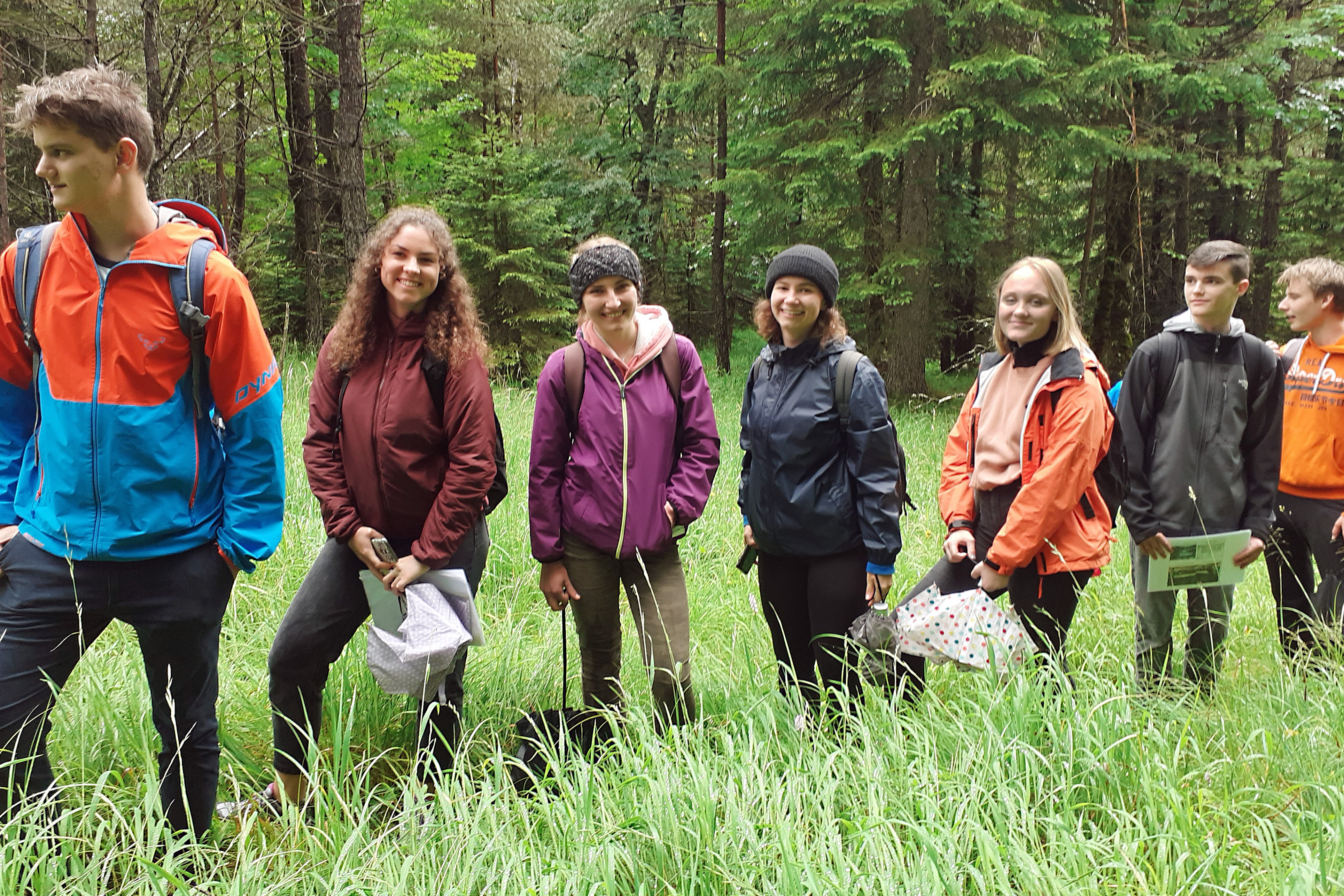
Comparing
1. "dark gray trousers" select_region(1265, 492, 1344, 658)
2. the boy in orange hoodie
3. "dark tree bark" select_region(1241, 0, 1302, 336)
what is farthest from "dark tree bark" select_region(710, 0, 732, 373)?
"dark gray trousers" select_region(1265, 492, 1344, 658)

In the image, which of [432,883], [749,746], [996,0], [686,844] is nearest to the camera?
[432,883]

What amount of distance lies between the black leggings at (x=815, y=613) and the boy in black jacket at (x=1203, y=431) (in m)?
1.13

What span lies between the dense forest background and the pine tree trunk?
0.04 meters

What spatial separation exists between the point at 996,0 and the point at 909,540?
8.30m

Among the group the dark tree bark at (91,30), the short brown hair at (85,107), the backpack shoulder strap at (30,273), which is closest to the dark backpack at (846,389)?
the short brown hair at (85,107)

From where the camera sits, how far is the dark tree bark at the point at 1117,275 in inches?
546

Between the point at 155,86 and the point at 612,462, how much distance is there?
7.35 meters

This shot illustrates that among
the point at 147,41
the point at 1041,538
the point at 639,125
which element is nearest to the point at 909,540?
the point at 1041,538

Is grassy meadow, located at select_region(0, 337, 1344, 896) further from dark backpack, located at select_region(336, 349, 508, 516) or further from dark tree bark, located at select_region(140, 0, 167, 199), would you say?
dark tree bark, located at select_region(140, 0, 167, 199)

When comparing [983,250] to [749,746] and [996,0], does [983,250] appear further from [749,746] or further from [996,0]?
[749,746]

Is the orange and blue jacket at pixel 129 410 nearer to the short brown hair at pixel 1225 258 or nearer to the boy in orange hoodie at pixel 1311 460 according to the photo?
the short brown hair at pixel 1225 258

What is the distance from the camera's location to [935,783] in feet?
7.18

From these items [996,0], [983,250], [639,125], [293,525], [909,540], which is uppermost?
[639,125]

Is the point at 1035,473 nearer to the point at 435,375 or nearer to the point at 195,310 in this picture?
the point at 435,375
